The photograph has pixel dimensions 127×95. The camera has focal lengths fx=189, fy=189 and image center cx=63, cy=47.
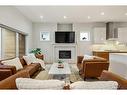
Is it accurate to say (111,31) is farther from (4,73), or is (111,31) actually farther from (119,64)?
(4,73)

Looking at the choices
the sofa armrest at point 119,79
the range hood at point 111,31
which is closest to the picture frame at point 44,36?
the range hood at point 111,31

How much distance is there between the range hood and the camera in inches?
420

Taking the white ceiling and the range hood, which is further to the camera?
the range hood

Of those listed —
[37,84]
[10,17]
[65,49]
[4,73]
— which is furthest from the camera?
[65,49]

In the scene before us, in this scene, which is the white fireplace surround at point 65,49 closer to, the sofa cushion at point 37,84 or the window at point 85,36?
the window at point 85,36

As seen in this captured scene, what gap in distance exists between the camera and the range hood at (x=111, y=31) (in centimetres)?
A: 1067

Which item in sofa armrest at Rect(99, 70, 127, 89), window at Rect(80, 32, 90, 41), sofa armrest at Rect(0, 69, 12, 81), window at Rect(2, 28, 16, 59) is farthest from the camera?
window at Rect(80, 32, 90, 41)

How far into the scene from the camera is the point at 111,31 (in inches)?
421

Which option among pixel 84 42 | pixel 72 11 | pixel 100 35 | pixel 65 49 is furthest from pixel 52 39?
pixel 72 11

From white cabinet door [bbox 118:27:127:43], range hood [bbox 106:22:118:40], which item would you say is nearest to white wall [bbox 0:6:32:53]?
range hood [bbox 106:22:118:40]

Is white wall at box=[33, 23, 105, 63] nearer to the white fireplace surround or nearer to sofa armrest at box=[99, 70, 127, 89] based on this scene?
the white fireplace surround

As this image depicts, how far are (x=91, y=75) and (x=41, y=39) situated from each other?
6.53 meters

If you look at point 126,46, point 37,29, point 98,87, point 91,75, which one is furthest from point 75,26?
point 98,87

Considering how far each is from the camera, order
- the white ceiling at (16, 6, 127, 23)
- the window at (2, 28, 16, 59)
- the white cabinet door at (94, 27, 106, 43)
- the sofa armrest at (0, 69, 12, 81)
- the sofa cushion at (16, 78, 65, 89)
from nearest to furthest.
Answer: the sofa cushion at (16, 78, 65, 89) → the sofa armrest at (0, 69, 12, 81) → the window at (2, 28, 16, 59) → the white ceiling at (16, 6, 127, 23) → the white cabinet door at (94, 27, 106, 43)
